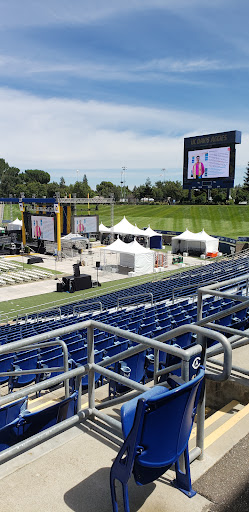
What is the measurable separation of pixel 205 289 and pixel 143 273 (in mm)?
28995

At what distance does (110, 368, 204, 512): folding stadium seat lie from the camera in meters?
2.23

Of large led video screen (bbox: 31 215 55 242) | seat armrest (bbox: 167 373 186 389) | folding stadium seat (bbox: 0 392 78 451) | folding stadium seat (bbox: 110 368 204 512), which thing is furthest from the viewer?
large led video screen (bbox: 31 215 55 242)

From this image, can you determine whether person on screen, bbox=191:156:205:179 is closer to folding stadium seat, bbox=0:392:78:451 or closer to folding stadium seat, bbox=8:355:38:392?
folding stadium seat, bbox=8:355:38:392

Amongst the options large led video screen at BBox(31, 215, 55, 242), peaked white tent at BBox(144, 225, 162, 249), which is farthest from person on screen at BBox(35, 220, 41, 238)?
peaked white tent at BBox(144, 225, 162, 249)

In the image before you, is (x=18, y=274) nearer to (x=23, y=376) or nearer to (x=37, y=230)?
(x=37, y=230)

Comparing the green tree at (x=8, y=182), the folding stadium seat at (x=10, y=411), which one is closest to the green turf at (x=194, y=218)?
the folding stadium seat at (x=10, y=411)

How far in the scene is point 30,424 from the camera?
12.5 feet

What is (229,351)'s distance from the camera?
269 centimetres

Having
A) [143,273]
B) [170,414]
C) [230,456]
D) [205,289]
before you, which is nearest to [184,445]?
[170,414]

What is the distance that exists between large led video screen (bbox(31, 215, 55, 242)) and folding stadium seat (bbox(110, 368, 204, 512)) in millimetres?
41461

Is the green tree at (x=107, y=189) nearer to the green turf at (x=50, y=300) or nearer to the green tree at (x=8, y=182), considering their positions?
the green tree at (x=8, y=182)

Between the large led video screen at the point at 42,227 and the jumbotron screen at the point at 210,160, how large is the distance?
28.3 m

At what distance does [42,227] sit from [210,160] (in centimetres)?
2962

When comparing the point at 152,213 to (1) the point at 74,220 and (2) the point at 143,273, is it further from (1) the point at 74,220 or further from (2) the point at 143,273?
(2) the point at 143,273
